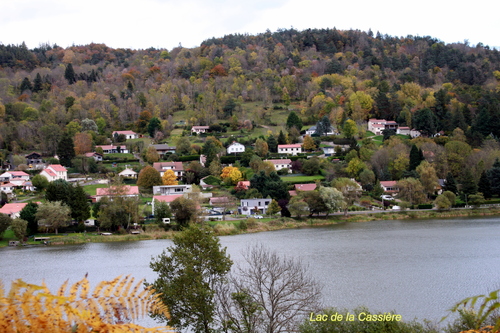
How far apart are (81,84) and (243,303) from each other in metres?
58.2

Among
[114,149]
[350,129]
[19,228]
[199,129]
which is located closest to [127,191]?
[19,228]

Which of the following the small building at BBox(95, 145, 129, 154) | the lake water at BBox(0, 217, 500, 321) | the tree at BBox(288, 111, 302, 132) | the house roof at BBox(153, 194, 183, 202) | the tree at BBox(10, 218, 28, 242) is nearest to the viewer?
the lake water at BBox(0, 217, 500, 321)

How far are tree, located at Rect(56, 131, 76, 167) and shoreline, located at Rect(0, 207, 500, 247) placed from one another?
616 inches

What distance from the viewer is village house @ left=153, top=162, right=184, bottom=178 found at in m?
35.2

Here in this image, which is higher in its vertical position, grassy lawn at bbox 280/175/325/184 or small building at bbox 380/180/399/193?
grassy lawn at bbox 280/175/325/184

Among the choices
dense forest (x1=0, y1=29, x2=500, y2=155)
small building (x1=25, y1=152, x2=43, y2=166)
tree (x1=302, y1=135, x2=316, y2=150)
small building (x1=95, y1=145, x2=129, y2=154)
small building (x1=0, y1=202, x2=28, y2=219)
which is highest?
dense forest (x1=0, y1=29, x2=500, y2=155)

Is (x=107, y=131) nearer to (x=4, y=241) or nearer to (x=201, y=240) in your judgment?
(x=4, y=241)

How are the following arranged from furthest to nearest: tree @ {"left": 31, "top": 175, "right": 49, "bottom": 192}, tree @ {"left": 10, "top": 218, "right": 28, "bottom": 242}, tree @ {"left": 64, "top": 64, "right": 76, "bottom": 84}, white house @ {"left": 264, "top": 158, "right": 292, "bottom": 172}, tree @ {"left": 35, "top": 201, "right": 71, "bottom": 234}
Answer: tree @ {"left": 64, "top": 64, "right": 76, "bottom": 84} < white house @ {"left": 264, "top": 158, "right": 292, "bottom": 172} < tree @ {"left": 31, "top": 175, "right": 49, "bottom": 192} < tree @ {"left": 35, "top": 201, "right": 71, "bottom": 234} < tree @ {"left": 10, "top": 218, "right": 28, "bottom": 242}

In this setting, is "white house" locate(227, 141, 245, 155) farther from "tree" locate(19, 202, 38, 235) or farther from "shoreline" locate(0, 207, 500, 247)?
"tree" locate(19, 202, 38, 235)

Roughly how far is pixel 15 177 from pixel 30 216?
11.0 metres

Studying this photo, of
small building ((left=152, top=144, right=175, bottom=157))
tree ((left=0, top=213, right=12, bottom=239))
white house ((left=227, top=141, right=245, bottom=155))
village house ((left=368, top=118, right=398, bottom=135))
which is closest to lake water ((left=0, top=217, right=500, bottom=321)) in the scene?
tree ((left=0, top=213, right=12, bottom=239))

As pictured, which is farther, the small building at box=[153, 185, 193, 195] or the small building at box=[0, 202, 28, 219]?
the small building at box=[153, 185, 193, 195]

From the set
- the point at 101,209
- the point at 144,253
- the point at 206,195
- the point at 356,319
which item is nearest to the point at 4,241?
the point at 101,209

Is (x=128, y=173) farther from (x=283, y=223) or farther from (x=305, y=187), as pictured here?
(x=283, y=223)
